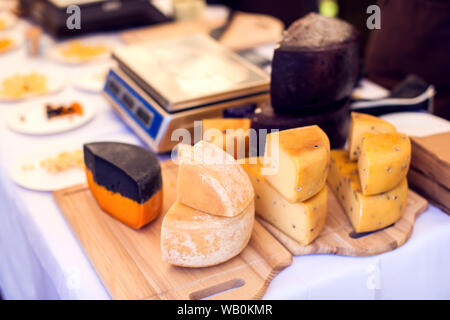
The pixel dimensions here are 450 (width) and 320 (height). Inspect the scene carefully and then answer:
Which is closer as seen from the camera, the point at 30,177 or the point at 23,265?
the point at 30,177

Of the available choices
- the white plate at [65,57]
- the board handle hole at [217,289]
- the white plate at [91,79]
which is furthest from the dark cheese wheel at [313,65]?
the white plate at [65,57]

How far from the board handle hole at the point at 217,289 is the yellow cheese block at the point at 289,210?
0.17 metres

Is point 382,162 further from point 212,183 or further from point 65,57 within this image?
point 65,57

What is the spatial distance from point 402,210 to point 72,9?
1663 millimetres

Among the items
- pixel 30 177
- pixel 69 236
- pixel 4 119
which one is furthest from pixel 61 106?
pixel 69 236

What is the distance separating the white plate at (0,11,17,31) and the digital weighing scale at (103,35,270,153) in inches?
42.3

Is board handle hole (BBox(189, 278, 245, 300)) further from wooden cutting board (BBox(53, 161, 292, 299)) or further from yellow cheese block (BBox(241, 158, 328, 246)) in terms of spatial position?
yellow cheese block (BBox(241, 158, 328, 246))

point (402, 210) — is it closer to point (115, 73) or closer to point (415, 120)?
point (415, 120)

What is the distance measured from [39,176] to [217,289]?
661 mm

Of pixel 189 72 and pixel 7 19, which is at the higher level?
pixel 189 72

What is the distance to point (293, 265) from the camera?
101 centimetres

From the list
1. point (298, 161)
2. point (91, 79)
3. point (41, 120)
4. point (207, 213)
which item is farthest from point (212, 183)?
point (91, 79)
